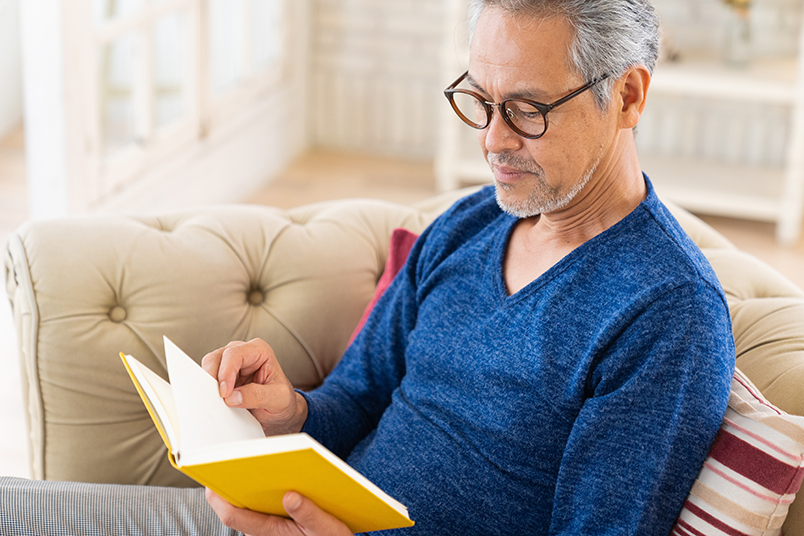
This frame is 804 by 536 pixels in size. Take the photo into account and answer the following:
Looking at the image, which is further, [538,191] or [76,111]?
[76,111]

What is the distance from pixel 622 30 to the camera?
0.99 m

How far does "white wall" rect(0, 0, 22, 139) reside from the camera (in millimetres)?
3809

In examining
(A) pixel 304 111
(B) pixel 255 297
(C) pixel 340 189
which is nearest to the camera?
(B) pixel 255 297

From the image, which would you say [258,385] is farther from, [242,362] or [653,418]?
[653,418]

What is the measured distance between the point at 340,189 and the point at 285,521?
9.01ft

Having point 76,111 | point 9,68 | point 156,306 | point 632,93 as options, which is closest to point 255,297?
point 156,306

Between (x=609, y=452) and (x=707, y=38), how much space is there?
122 inches

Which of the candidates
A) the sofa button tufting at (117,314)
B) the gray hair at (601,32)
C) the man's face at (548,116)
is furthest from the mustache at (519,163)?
the sofa button tufting at (117,314)

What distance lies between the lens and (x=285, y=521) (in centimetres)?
99

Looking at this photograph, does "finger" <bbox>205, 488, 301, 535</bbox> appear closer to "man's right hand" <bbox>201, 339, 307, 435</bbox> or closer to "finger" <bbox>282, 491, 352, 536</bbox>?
"finger" <bbox>282, 491, 352, 536</bbox>

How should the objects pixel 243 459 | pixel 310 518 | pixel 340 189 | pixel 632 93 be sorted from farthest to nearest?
pixel 340 189
pixel 632 93
pixel 310 518
pixel 243 459

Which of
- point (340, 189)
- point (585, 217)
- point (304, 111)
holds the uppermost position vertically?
point (585, 217)

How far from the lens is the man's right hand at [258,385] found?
106cm

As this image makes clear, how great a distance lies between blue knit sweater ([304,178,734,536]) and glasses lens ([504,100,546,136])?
15 cm
